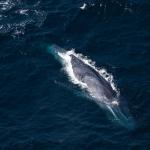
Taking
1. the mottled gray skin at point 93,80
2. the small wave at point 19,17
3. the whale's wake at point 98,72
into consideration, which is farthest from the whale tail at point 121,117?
the small wave at point 19,17

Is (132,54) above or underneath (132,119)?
above

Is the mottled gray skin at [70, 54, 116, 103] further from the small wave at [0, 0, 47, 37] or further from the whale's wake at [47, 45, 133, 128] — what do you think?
the small wave at [0, 0, 47, 37]

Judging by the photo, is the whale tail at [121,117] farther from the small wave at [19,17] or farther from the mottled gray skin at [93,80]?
the small wave at [19,17]

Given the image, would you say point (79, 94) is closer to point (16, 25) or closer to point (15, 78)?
point (15, 78)

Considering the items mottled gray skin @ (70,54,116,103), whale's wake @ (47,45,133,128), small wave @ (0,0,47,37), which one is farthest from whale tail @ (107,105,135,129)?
small wave @ (0,0,47,37)

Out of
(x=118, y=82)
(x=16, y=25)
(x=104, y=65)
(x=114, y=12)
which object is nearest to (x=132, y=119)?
(x=118, y=82)

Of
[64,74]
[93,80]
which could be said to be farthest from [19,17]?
[93,80]
